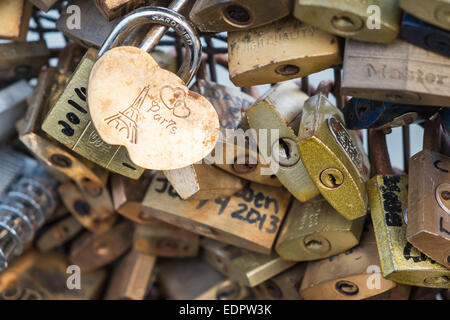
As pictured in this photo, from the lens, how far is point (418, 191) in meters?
1.02

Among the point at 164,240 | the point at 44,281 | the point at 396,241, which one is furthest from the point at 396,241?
the point at 44,281

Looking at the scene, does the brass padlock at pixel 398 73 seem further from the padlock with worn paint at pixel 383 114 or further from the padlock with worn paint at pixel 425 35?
the padlock with worn paint at pixel 383 114

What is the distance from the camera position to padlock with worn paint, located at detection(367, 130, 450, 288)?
1.03 metres

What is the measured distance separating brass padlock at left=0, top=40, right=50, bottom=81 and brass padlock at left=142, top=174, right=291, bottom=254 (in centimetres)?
43

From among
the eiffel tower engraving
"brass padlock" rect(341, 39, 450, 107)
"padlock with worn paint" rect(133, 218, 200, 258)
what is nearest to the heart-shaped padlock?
the eiffel tower engraving

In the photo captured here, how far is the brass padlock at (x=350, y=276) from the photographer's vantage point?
1151 millimetres

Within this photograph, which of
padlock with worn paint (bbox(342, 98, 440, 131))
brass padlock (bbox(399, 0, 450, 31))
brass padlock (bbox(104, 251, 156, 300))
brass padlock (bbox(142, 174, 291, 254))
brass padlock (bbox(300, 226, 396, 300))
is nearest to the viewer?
brass padlock (bbox(399, 0, 450, 31))

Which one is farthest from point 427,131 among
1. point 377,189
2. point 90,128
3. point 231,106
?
point 90,128

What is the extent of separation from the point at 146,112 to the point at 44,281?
85 centimetres

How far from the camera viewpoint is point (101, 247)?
1.62 meters

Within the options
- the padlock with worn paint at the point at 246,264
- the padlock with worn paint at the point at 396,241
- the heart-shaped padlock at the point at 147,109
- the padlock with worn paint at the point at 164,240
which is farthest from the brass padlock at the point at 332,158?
the padlock with worn paint at the point at 164,240

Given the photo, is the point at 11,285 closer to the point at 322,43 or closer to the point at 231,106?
the point at 231,106

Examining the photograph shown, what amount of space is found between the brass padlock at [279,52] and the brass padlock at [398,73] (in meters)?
0.07

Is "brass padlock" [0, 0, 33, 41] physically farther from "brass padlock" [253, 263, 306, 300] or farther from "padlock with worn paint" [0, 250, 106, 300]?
"brass padlock" [253, 263, 306, 300]
